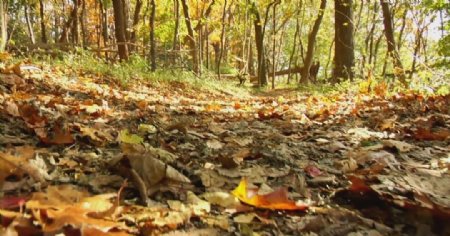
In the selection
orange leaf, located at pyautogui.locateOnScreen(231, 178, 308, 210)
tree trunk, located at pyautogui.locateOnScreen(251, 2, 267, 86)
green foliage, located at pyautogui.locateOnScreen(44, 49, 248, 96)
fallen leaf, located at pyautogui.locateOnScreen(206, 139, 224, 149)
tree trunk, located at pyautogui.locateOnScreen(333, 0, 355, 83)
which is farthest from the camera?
tree trunk, located at pyautogui.locateOnScreen(251, 2, 267, 86)

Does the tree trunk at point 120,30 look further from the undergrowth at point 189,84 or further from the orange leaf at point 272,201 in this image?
the orange leaf at point 272,201

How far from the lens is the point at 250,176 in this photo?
2006mm

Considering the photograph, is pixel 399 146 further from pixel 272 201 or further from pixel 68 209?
pixel 68 209

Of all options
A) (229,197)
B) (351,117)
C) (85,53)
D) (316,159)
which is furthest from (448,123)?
(85,53)

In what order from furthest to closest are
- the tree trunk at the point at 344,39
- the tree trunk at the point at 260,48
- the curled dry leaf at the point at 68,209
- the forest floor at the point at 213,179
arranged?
1. the tree trunk at the point at 260,48
2. the tree trunk at the point at 344,39
3. the forest floor at the point at 213,179
4. the curled dry leaf at the point at 68,209

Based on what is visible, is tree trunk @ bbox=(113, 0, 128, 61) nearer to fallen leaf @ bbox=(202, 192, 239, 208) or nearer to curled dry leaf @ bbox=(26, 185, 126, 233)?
fallen leaf @ bbox=(202, 192, 239, 208)

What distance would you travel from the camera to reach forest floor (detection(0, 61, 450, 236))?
1348mm

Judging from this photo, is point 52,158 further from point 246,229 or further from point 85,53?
point 85,53

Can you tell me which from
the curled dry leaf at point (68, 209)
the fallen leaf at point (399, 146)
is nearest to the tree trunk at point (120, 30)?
the fallen leaf at point (399, 146)

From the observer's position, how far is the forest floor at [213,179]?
53.1 inches

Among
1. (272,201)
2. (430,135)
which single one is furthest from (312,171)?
(430,135)

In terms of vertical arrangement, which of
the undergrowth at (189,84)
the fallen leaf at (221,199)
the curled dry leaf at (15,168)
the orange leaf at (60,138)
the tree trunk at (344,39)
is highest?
the tree trunk at (344,39)

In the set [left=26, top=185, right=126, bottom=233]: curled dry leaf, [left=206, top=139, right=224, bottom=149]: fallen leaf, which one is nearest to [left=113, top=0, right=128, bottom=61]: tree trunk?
[left=206, top=139, right=224, bottom=149]: fallen leaf

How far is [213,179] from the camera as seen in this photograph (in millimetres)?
1889
